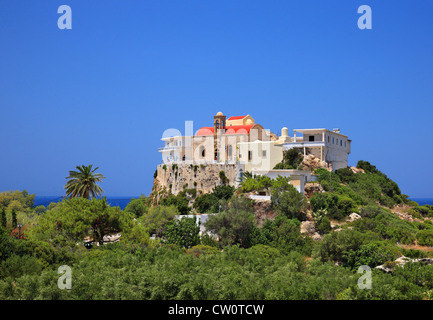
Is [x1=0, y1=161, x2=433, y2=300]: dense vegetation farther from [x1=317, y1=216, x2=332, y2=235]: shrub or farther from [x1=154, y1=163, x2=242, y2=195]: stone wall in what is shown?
[x1=154, y1=163, x2=242, y2=195]: stone wall

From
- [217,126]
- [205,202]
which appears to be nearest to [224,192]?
[205,202]

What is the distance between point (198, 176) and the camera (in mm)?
63594

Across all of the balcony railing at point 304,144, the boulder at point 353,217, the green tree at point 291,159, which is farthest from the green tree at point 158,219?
the boulder at point 353,217

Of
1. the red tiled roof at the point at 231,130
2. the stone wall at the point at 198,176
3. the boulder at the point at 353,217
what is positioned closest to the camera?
the boulder at the point at 353,217

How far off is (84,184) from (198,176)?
1740cm

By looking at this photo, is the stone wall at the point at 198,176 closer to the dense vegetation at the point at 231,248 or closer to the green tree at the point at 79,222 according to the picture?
the dense vegetation at the point at 231,248

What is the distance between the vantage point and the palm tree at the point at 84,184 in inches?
1972

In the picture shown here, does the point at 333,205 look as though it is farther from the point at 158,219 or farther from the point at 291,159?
the point at 158,219

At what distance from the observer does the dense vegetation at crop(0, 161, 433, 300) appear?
2970cm

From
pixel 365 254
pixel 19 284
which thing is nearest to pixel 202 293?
pixel 19 284

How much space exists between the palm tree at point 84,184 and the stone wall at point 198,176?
15.5 m

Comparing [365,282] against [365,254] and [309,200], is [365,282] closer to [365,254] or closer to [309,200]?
[365,254]

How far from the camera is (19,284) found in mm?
30047

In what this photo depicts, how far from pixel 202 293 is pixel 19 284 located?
36.5ft
